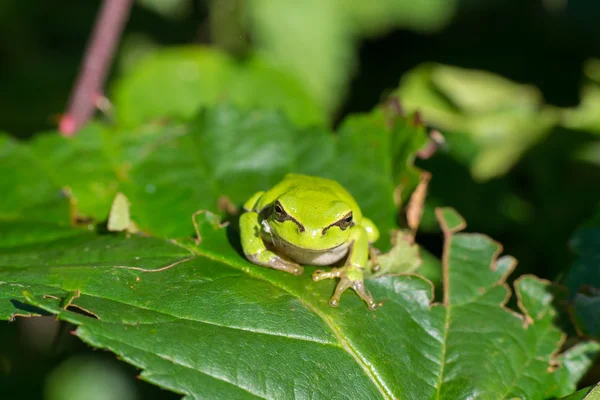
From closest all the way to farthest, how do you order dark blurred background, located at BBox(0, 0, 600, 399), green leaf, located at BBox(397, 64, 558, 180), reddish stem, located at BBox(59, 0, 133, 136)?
1. reddish stem, located at BBox(59, 0, 133, 136)
2. dark blurred background, located at BBox(0, 0, 600, 399)
3. green leaf, located at BBox(397, 64, 558, 180)

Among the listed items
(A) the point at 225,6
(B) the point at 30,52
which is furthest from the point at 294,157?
(B) the point at 30,52

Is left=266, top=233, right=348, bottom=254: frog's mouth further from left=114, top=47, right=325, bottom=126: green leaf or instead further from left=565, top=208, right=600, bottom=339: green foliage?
left=114, top=47, right=325, bottom=126: green leaf

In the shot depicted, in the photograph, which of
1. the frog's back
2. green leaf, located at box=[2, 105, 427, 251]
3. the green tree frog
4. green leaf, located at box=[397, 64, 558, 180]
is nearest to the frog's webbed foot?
the green tree frog

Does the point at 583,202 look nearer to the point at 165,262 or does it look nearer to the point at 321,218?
the point at 321,218

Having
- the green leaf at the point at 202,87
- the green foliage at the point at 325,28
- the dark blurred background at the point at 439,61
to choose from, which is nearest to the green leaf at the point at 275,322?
the dark blurred background at the point at 439,61

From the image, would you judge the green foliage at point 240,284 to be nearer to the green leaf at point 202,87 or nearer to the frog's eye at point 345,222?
the frog's eye at point 345,222

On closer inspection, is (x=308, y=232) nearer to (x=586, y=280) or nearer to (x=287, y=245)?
(x=287, y=245)

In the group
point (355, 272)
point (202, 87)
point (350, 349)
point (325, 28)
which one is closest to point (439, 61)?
point (325, 28)
